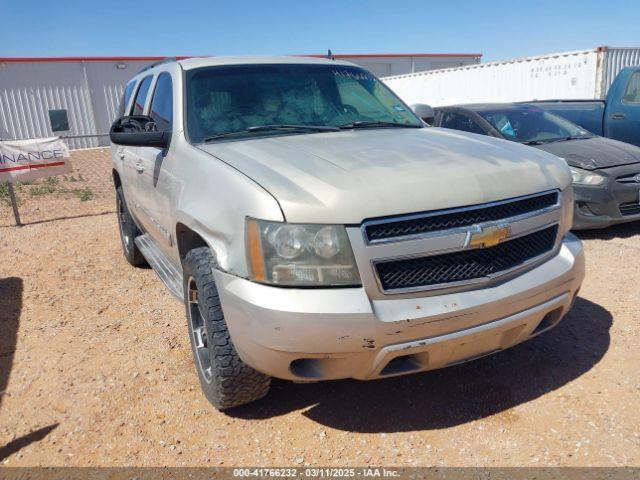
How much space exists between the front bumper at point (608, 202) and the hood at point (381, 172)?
3092 millimetres

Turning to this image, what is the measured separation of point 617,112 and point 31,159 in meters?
9.00

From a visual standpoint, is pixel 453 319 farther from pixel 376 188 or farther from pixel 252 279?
pixel 252 279

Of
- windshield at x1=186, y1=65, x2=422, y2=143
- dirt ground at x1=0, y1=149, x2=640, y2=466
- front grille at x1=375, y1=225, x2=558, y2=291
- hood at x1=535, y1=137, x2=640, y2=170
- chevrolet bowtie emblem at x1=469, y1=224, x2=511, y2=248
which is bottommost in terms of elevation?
dirt ground at x1=0, y1=149, x2=640, y2=466

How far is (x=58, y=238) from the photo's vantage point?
6910 millimetres

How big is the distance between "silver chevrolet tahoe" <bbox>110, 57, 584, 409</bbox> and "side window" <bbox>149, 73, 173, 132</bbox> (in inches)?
11.0

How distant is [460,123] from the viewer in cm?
702

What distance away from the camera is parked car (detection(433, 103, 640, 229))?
5547 millimetres

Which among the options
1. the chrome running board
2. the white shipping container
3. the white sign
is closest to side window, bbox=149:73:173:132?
the chrome running board

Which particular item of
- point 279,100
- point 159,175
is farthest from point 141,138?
point 279,100

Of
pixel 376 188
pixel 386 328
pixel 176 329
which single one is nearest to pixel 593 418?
pixel 386 328

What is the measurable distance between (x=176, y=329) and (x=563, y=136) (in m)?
5.32

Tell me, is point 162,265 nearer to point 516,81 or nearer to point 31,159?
point 31,159

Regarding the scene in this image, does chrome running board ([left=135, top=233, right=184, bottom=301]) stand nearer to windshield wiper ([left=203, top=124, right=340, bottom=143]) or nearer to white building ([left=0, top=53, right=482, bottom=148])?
windshield wiper ([left=203, top=124, right=340, bottom=143])

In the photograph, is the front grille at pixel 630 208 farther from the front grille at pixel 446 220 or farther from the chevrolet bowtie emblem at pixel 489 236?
the chevrolet bowtie emblem at pixel 489 236
